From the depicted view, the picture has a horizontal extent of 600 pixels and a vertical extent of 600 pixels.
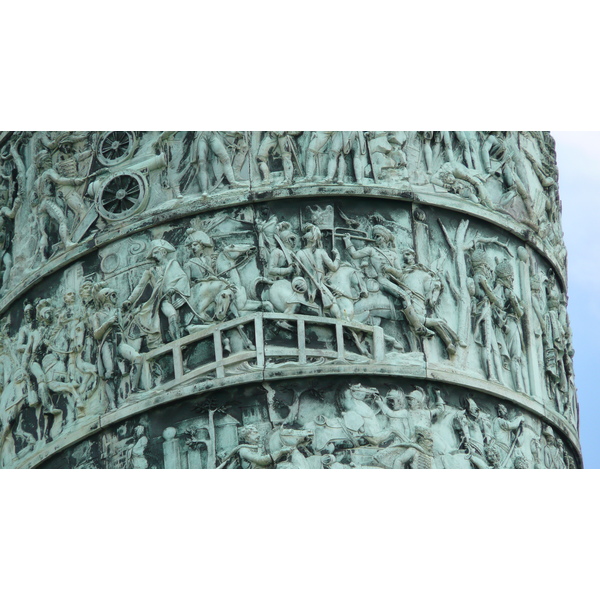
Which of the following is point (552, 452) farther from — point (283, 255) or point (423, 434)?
point (283, 255)

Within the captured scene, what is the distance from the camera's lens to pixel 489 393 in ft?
59.5

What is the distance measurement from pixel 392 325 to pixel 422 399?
0.68 meters

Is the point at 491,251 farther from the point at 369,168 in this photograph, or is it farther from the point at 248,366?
the point at 248,366

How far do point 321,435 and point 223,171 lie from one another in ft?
8.25

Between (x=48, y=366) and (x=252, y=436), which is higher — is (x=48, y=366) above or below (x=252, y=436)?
above

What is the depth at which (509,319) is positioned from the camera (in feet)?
61.4

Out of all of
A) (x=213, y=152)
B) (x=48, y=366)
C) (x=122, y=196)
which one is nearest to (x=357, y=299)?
(x=213, y=152)

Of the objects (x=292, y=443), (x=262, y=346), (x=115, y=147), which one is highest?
(x=115, y=147)

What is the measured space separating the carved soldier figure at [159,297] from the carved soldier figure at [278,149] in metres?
1.03

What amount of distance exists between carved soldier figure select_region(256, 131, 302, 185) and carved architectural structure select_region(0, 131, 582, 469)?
0.02 m

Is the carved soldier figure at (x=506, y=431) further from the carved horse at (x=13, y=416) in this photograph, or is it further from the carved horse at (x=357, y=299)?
the carved horse at (x=13, y=416)

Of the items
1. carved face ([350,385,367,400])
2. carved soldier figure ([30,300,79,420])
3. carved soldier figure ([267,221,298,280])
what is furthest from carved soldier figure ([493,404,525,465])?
carved soldier figure ([30,300,79,420])

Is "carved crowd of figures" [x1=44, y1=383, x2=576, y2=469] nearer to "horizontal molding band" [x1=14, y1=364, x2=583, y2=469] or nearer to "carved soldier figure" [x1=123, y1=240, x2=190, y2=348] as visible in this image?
"horizontal molding band" [x1=14, y1=364, x2=583, y2=469]

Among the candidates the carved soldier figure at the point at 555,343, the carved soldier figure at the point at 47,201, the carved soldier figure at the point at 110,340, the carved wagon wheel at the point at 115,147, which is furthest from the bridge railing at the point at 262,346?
the carved wagon wheel at the point at 115,147
